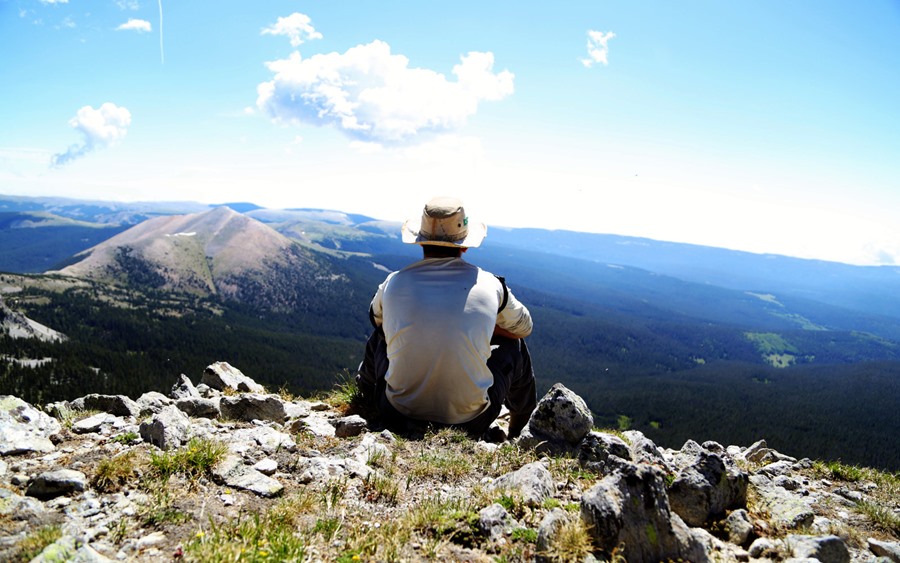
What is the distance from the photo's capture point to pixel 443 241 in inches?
248

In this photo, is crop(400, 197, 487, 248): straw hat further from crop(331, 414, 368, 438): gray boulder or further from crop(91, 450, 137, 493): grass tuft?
crop(91, 450, 137, 493): grass tuft

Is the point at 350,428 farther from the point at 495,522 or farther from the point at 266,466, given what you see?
the point at 495,522

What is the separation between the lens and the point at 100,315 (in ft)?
592

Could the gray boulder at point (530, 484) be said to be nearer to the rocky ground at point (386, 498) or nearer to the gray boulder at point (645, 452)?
the rocky ground at point (386, 498)

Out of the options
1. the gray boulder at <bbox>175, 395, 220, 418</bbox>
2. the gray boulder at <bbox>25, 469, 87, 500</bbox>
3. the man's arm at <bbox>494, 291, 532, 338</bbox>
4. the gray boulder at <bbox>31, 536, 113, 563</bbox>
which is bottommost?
the gray boulder at <bbox>175, 395, 220, 418</bbox>

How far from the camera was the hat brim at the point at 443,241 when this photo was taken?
20.5ft

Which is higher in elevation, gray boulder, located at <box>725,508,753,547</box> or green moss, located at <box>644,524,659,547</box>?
green moss, located at <box>644,524,659,547</box>

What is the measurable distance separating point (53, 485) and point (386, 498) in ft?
9.53

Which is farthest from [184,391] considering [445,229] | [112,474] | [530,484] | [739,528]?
[739,528]

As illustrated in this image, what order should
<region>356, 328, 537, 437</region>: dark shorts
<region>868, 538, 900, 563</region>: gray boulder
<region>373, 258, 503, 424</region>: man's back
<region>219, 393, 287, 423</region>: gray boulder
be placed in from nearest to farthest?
<region>868, 538, 900, 563</region>: gray boulder < <region>373, 258, 503, 424</region>: man's back < <region>356, 328, 537, 437</region>: dark shorts < <region>219, 393, 287, 423</region>: gray boulder

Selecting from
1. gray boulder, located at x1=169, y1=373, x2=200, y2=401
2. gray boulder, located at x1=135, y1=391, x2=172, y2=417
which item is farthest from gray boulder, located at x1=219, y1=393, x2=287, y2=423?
gray boulder, located at x1=169, y1=373, x2=200, y2=401

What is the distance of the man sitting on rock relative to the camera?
5.96 meters

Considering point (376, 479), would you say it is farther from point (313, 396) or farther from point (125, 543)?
point (313, 396)

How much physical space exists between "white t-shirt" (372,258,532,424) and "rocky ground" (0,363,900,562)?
639 millimetres
